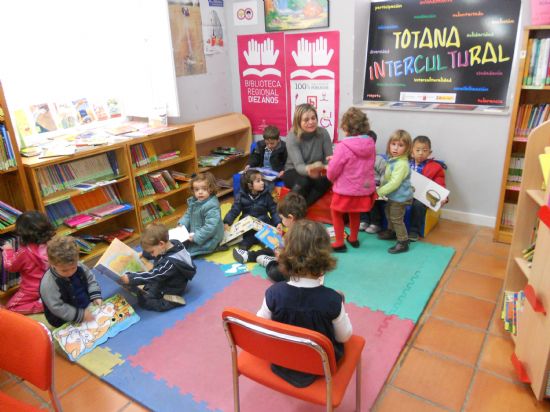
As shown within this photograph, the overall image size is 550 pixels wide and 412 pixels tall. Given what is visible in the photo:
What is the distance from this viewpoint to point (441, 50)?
394cm

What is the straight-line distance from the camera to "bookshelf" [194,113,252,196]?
474cm

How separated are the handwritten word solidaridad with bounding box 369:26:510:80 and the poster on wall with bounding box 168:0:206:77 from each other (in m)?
1.88

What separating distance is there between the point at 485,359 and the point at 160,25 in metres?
3.73

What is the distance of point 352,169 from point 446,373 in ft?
5.24

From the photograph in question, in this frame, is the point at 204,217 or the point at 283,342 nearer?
the point at 283,342

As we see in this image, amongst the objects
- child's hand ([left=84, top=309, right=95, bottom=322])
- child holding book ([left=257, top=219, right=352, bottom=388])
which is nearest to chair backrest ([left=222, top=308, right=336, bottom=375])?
child holding book ([left=257, top=219, right=352, bottom=388])

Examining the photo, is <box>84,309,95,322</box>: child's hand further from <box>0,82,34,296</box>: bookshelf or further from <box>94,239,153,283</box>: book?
<box>0,82,34,296</box>: bookshelf

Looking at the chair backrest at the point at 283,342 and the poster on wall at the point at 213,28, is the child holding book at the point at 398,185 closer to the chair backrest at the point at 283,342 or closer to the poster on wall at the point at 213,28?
the chair backrest at the point at 283,342

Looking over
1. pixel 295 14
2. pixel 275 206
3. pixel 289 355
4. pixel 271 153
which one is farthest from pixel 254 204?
pixel 289 355

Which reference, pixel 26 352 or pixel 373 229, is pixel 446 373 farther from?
pixel 26 352

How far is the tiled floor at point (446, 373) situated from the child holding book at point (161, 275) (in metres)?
0.60

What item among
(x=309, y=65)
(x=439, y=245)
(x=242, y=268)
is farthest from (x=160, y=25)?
(x=439, y=245)

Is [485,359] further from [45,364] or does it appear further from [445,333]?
[45,364]

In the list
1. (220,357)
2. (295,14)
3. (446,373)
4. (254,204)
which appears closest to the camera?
(446,373)
